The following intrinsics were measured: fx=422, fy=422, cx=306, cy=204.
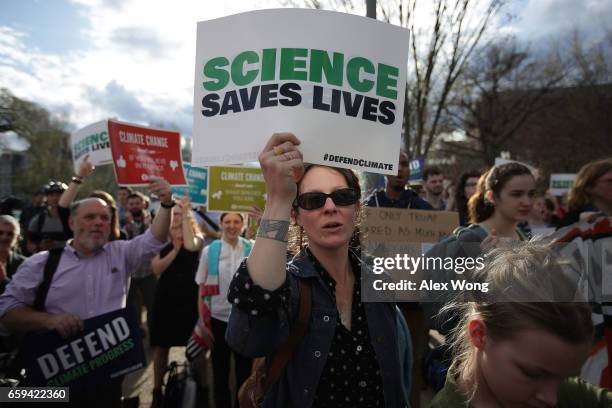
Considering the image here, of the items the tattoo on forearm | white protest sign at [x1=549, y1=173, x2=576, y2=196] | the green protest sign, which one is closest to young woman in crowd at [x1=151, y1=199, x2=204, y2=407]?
the green protest sign

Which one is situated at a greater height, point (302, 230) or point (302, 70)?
point (302, 70)

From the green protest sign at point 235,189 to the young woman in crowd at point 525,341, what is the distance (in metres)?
3.89

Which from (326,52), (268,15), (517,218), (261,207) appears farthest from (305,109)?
(261,207)

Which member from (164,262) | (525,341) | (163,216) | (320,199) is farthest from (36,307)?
(525,341)

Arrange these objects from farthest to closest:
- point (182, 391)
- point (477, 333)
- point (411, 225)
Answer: point (182, 391) → point (411, 225) → point (477, 333)

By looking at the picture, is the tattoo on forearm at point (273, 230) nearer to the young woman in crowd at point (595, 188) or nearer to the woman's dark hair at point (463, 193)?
the young woman in crowd at point (595, 188)

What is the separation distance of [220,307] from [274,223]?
9.21 feet

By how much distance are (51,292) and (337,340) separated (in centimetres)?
219

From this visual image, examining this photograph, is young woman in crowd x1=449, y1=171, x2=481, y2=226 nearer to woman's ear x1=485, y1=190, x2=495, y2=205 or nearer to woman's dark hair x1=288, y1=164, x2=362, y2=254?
woman's ear x1=485, y1=190, x2=495, y2=205

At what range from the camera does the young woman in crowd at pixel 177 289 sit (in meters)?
4.51

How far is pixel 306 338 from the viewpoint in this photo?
1480 mm

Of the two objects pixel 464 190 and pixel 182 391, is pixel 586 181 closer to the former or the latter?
pixel 464 190

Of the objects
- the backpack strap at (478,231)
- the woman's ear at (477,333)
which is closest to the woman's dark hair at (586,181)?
the backpack strap at (478,231)

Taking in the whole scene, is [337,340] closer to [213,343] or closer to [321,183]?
[321,183]
